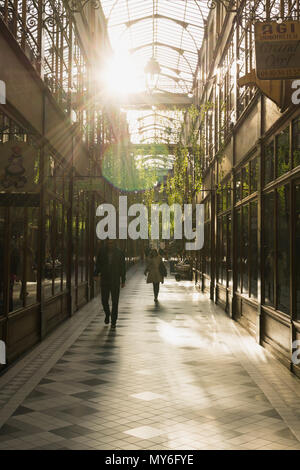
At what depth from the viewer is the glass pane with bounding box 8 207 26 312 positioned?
891 centimetres

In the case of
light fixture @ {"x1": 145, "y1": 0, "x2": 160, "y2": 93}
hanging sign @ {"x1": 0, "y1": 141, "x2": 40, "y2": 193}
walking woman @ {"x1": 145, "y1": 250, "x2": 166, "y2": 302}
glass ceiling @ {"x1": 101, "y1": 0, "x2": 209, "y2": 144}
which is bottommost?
walking woman @ {"x1": 145, "y1": 250, "x2": 166, "y2": 302}

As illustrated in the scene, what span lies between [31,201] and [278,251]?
4.14 meters

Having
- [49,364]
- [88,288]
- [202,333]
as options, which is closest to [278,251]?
[202,333]

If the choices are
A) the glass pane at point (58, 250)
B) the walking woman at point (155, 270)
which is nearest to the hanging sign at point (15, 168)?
the glass pane at point (58, 250)

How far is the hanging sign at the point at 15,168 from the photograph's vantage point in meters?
8.23

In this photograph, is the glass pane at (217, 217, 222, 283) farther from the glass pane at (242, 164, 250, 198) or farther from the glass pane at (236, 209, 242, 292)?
the glass pane at (242, 164, 250, 198)

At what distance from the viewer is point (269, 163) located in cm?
1056

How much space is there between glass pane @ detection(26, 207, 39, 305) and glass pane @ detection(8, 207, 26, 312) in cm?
34

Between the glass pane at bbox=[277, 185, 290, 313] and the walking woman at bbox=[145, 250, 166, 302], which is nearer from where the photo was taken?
the glass pane at bbox=[277, 185, 290, 313]

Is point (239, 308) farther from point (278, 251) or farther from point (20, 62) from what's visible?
point (20, 62)

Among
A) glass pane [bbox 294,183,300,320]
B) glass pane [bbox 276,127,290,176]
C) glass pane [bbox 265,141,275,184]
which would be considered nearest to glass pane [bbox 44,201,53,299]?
glass pane [bbox 265,141,275,184]

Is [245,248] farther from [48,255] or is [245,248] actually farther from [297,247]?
[297,247]

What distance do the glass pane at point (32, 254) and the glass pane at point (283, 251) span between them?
421 cm

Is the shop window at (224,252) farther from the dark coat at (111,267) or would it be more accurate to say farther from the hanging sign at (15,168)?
the hanging sign at (15,168)
